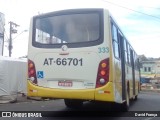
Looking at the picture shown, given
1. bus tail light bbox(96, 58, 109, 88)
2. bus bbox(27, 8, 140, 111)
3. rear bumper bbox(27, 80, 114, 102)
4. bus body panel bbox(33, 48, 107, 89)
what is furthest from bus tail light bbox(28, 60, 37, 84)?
bus tail light bbox(96, 58, 109, 88)

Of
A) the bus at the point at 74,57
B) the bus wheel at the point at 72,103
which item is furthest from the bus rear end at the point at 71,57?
the bus wheel at the point at 72,103

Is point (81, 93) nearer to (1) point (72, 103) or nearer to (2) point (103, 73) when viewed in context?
(2) point (103, 73)

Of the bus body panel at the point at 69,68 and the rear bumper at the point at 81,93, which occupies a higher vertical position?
the bus body panel at the point at 69,68

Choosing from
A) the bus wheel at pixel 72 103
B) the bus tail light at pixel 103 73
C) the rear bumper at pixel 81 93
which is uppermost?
the bus tail light at pixel 103 73

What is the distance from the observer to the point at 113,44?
453 inches

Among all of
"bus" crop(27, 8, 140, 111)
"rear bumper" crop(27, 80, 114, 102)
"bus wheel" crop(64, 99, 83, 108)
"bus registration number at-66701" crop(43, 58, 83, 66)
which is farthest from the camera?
"bus wheel" crop(64, 99, 83, 108)

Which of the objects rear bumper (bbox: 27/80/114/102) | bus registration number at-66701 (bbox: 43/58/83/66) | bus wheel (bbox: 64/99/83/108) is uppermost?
bus registration number at-66701 (bbox: 43/58/83/66)

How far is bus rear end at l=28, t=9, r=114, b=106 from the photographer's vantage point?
10797 mm

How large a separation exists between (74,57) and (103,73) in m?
1.02

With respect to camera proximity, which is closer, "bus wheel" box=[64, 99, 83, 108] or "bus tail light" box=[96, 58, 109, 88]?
"bus tail light" box=[96, 58, 109, 88]

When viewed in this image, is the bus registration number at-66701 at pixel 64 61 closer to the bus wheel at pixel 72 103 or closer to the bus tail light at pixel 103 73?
the bus tail light at pixel 103 73

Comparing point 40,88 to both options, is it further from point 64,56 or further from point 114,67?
point 114,67

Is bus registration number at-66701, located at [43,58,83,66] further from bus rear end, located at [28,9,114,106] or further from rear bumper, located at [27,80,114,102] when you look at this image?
rear bumper, located at [27,80,114,102]

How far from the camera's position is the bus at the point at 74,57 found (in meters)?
10.8
